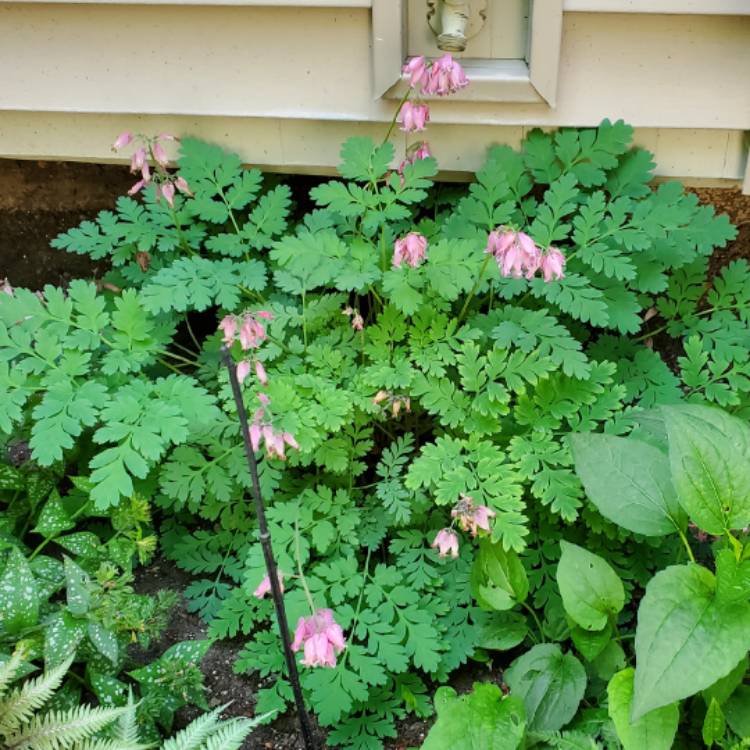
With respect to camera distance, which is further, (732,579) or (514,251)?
(514,251)

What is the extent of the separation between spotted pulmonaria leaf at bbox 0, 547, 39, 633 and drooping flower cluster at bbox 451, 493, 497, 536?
0.95m

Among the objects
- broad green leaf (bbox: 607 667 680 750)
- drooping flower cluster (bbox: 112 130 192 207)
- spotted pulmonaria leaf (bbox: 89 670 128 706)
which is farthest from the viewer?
drooping flower cluster (bbox: 112 130 192 207)

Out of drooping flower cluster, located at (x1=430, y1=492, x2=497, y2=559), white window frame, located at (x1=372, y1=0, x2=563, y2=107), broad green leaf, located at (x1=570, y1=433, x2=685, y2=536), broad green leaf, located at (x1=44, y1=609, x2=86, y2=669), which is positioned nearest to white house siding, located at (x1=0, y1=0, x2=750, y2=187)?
white window frame, located at (x1=372, y1=0, x2=563, y2=107)

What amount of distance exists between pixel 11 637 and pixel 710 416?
5.27 ft

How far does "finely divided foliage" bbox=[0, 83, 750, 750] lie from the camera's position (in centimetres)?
178

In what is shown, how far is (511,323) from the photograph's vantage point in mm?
2059

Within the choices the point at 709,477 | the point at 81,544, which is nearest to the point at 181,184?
the point at 81,544

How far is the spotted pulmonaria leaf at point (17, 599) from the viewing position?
5.84ft

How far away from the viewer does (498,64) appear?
2266mm

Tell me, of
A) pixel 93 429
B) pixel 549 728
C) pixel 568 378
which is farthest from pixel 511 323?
pixel 93 429

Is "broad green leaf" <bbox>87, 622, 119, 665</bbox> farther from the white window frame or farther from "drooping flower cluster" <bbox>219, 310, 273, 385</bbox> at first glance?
the white window frame

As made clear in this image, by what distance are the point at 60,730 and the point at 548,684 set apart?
Answer: 3.36ft

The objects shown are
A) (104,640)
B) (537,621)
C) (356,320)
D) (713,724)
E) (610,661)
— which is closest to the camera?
(713,724)

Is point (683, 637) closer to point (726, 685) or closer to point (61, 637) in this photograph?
point (726, 685)
